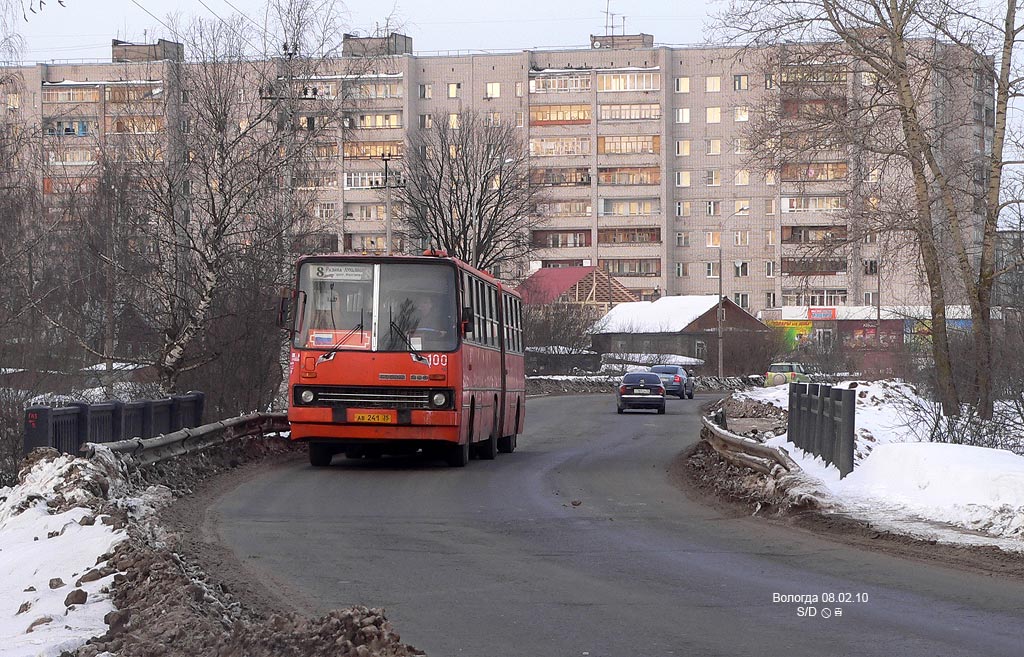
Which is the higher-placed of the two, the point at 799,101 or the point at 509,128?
the point at 509,128

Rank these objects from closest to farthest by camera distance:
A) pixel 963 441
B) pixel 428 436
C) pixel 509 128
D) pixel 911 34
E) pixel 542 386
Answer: pixel 963 441 → pixel 428 436 → pixel 911 34 → pixel 542 386 → pixel 509 128

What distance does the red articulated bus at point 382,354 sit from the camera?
1977cm

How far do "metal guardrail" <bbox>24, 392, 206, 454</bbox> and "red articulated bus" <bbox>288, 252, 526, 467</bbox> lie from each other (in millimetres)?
2255

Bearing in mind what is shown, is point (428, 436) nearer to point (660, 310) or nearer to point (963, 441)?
point (963, 441)

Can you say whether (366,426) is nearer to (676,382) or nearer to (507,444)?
(507,444)

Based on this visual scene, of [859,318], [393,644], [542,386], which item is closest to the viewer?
[393,644]

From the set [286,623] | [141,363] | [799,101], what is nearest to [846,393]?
[286,623]

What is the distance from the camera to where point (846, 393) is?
15.2 m

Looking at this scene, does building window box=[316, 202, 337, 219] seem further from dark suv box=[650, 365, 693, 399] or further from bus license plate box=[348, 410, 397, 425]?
dark suv box=[650, 365, 693, 399]

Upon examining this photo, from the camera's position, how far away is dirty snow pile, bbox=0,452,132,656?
7.49 m

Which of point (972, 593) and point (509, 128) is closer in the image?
point (972, 593)

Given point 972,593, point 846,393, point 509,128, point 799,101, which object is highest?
point 509,128

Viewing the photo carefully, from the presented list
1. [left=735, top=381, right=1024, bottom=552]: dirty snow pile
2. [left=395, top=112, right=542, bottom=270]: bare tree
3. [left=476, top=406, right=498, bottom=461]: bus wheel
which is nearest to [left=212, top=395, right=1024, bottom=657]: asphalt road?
[left=735, top=381, right=1024, bottom=552]: dirty snow pile

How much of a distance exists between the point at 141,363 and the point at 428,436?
14015mm
